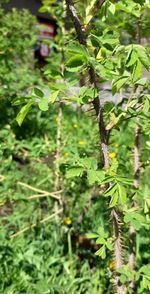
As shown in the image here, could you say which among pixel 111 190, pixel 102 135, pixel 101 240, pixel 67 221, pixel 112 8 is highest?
pixel 112 8

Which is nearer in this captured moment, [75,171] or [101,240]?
[75,171]

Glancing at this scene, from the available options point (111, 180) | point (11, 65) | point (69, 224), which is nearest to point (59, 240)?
point (69, 224)

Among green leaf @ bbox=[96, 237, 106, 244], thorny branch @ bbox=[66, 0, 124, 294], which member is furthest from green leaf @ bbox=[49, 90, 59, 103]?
green leaf @ bbox=[96, 237, 106, 244]

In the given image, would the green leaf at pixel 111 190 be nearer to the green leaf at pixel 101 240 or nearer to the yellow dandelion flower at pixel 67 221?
the green leaf at pixel 101 240

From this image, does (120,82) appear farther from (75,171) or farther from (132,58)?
(75,171)

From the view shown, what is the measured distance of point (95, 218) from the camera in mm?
3473

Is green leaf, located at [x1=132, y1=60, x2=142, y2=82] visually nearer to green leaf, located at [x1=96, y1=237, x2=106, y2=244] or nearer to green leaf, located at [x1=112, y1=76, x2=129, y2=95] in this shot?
green leaf, located at [x1=112, y1=76, x2=129, y2=95]

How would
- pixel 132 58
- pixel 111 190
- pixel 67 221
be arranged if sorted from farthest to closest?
pixel 67 221 < pixel 111 190 < pixel 132 58

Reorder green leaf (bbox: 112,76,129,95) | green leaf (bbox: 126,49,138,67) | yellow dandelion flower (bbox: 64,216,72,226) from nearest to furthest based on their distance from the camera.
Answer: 1. green leaf (bbox: 126,49,138,67)
2. green leaf (bbox: 112,76,129,95)
3. yellow dandelion flower (bbox: 64,216,72,226)

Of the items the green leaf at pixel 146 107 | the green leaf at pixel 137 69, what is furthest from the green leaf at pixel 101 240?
the green leaf at pixel 137 69

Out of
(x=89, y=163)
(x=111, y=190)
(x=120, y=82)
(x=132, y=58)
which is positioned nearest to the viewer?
(x=132, y=58)

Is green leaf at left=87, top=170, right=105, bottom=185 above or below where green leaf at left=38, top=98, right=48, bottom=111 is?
below

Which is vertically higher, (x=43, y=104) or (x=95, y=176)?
(x=43, y=104)

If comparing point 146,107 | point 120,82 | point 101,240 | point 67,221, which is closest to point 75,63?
point 120,82
